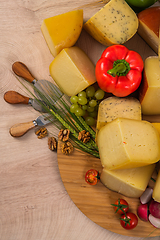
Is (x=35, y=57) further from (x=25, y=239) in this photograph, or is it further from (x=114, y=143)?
(x=25, y=239)

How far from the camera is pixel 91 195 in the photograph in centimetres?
134

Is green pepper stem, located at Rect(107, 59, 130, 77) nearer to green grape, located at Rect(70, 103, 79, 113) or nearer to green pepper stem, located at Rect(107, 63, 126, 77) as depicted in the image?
green pepper stem, located at Rect(107, 63, 126, 77)

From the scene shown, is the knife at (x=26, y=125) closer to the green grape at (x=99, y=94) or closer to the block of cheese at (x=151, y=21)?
the green grape at (x=99, y=94)

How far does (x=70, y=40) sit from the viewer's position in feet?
4.28

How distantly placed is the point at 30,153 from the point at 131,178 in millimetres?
710

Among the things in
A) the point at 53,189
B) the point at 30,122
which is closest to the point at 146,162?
the point at 53,189

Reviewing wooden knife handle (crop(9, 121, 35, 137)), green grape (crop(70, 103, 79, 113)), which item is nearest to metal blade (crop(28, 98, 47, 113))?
wooden knife handle (crop(9, 121, 35, 137))

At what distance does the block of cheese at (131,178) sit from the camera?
48.4 inches

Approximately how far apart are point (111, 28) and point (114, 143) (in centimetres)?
72

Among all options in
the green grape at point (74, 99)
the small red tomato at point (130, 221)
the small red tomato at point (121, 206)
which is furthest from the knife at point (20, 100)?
the small red tomato at point (130, 221)

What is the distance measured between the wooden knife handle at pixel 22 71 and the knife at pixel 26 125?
27cm

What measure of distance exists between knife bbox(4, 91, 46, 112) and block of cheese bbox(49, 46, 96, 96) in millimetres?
199

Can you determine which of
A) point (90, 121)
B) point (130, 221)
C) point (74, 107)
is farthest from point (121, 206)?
point (74, 107)

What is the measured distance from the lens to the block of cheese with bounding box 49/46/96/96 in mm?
1265
